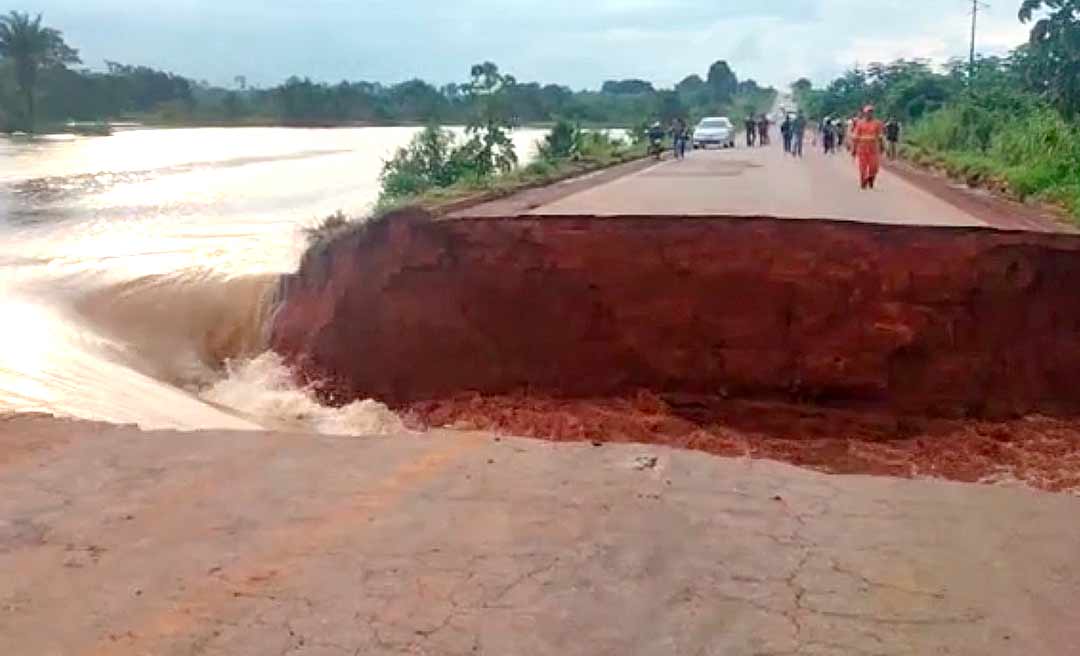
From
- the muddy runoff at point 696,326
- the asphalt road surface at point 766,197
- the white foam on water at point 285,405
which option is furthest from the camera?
the asphalt road surface at point 766,197

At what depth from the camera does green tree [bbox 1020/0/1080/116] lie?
80.6 ft

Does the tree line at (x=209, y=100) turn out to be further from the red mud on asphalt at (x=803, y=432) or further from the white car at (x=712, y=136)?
the red mud on asphalt at (x=803, y=432)

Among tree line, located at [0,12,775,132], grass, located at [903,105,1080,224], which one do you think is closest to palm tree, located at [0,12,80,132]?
tree line, located at [0,12,775,132]

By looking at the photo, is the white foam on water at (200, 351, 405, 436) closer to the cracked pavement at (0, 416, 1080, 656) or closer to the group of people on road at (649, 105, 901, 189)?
the cracked pavement at (0, 416, 1080, 656)

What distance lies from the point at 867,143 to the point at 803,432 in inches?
345

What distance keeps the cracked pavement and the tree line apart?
46921mm

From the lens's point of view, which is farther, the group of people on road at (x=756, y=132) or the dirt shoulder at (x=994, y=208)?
the group of people on road at (x=756, y=132)

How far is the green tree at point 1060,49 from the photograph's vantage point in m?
24.6

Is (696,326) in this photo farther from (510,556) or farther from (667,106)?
(667,106)

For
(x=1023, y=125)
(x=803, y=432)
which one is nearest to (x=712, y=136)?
(x=1023, y=125)

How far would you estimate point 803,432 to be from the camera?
1395cm

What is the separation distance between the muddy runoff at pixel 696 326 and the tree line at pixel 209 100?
128 ft

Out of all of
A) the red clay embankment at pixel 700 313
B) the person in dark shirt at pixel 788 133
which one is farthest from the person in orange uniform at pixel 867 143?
the person in dark shirt at pixel 788 133

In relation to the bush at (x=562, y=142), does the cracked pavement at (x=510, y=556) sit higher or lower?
lower
